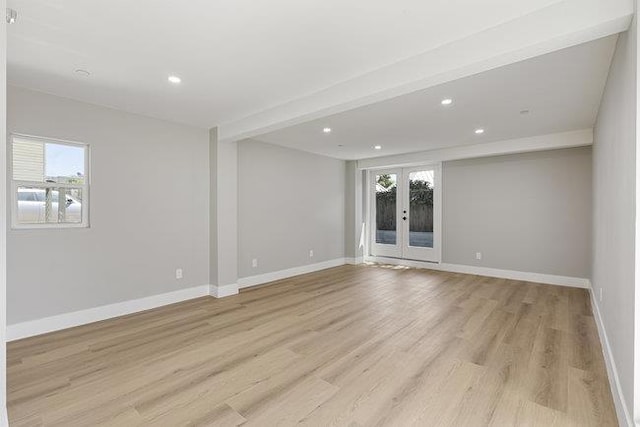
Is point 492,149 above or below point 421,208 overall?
above

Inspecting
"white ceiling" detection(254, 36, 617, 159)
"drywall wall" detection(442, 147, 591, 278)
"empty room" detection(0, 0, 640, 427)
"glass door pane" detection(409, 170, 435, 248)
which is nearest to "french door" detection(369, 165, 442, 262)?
"glass door pane" detection(409, 170, 435, 248)

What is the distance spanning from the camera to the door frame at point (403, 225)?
6.14 m

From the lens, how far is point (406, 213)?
21.8 ft

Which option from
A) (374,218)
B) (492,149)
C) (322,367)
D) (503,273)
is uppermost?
(492,149)

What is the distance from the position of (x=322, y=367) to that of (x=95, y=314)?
8.81 ft

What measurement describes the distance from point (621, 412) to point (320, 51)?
116 inches

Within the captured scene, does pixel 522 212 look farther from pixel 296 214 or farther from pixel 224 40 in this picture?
pixel 224 40

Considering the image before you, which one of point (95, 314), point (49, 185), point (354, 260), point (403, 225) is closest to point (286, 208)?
point (354, 260)

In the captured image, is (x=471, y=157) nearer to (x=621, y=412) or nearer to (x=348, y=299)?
(x=348, y=299)

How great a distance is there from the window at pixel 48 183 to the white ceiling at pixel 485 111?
2480 mm

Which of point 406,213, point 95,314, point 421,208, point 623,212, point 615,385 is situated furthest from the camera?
point 406,213

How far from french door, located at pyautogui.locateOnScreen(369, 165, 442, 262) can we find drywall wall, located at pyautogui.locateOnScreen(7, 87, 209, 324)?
4130mm

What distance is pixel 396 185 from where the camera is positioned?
684cm

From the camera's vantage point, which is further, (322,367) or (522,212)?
(522,212)
